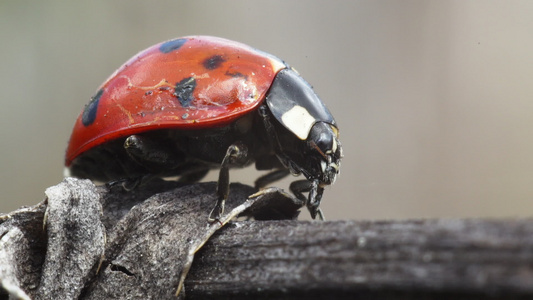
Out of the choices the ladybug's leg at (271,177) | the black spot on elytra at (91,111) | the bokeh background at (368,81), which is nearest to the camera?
the black spot on elytra at (91,111)

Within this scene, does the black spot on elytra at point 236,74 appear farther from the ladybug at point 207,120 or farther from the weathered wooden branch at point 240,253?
the weathered wooden branch at point 240,253

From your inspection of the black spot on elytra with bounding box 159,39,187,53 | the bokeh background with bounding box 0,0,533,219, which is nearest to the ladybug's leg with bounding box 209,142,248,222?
the black spot on elytra with bounding box 159,39,187,53

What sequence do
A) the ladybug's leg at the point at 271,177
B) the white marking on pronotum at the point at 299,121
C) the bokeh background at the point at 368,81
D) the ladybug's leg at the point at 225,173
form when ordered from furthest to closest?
1. the bokeh background at the point at 368,81
2. the ladybug's leg at the point at 271,177
3. the white marking on pronotum at the point at 299,121
4. the ladybug's leg at the point at 225,173

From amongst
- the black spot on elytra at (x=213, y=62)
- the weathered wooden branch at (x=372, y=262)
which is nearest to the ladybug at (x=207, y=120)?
the black spot on elytra at (x=213, y=62)

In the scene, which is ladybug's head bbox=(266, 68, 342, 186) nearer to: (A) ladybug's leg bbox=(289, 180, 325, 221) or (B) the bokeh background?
(A) ladybug's leg bbox=(289, 180, 325, 221)

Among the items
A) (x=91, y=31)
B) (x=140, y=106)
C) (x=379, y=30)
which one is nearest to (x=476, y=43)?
(x=379, y=30)

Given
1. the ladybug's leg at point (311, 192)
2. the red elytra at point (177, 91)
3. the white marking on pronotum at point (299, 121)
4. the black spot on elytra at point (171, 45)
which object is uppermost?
the black spot on elytra at point (171, 45)

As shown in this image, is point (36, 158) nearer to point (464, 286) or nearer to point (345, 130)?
point (345, 130)

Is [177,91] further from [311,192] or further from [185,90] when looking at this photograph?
[311,192]
